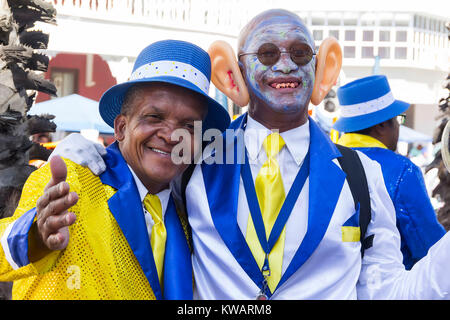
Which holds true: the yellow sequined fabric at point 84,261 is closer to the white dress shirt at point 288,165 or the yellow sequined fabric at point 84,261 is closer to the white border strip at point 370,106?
the white dress shirt at point 288,165

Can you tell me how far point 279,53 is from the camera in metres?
2.50

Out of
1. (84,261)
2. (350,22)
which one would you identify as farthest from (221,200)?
(350,22)

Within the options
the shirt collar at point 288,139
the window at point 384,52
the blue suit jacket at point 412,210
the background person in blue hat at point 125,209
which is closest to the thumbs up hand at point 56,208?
the background person in blue hat at point 125,209

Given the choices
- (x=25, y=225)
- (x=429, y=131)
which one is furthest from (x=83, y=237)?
(x=429, y=131)

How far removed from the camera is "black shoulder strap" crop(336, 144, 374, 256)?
2.34 m

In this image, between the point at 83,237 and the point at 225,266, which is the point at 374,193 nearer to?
the point at 225,266

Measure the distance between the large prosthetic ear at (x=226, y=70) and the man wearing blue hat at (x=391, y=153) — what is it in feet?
4.52

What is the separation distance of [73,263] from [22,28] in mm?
1983

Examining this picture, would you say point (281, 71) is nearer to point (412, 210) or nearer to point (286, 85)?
point (286, 85)

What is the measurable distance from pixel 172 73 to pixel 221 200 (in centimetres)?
51

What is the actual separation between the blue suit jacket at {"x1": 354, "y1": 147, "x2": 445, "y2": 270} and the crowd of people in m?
1.15

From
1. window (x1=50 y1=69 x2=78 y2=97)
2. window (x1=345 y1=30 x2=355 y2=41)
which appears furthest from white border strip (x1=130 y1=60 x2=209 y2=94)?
window (x1=345 y1=30 x2=355 y2=41)

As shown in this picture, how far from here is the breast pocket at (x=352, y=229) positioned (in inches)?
90.4

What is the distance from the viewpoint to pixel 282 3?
65.1ft
